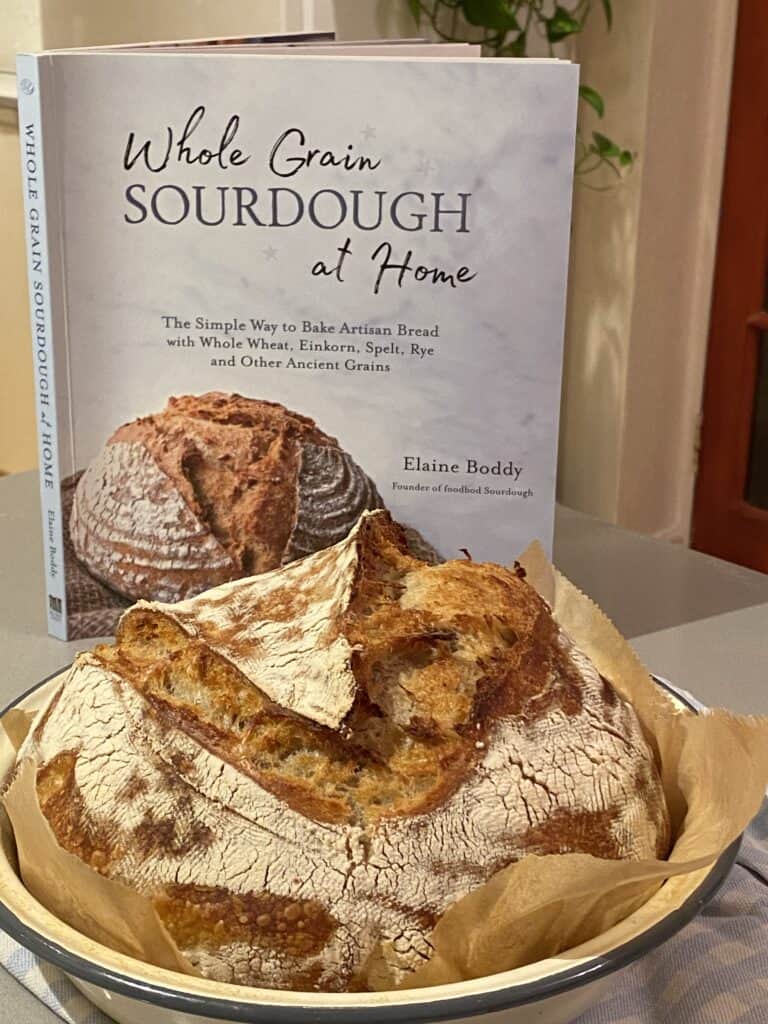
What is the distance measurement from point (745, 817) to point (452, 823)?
5.5 inches

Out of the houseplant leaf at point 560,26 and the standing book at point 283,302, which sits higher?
the houseplant leaf at point 560,26

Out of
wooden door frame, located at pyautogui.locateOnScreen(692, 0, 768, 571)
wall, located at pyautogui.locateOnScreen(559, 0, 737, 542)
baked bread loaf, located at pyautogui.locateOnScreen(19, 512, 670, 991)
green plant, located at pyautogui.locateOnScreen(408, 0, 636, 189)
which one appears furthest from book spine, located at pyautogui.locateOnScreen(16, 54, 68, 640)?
wooden door frame, located at pyautogui.locateOnScreen(692, 0, 768, 571)

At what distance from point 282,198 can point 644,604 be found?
53 centimetres

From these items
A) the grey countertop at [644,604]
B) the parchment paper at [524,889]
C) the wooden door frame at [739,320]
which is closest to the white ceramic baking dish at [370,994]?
the parchment paper at [524,889]

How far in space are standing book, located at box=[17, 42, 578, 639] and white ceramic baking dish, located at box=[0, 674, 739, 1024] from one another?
1.59 ft

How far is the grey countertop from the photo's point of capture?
987 mm

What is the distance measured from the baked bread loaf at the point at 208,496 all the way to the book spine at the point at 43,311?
30 mm

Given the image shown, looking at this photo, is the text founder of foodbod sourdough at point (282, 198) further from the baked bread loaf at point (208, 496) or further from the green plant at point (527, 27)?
the green plant at point (527, 27)

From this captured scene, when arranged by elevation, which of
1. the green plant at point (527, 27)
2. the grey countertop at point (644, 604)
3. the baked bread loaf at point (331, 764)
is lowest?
the grey countertop at point (644, 604)

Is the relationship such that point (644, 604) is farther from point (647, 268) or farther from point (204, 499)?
point (647, 268)

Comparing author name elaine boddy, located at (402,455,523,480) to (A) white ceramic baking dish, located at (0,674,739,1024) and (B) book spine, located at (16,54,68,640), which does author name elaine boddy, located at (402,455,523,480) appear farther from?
(A) white ceramic baking dish, located at (0,674,739,1024)

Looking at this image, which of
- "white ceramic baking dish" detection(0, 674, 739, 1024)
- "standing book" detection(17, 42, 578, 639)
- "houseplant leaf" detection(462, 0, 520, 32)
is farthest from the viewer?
"houseplant leaf" detection(462, 0, 520, 32)

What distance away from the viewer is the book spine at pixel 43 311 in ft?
3.05

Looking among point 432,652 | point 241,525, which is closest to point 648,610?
point 241,525
